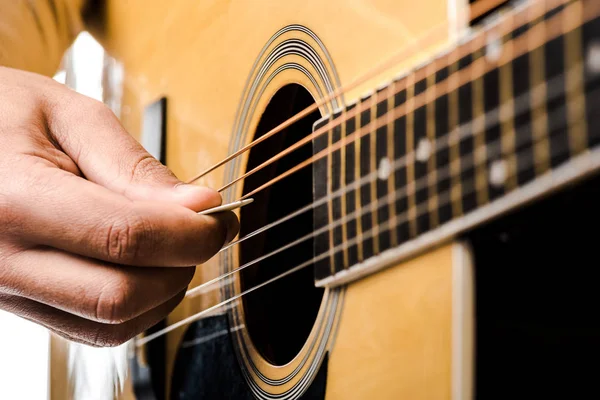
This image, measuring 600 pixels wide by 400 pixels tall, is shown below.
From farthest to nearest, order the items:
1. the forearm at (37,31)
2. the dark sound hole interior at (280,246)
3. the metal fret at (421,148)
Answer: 1. the forearm at (37,31)
2. the dark sound hole interior at (280,246)
3. the metal fret at (421,148)

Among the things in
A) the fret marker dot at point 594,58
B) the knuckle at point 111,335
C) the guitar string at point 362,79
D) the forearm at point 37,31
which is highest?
the forearm at point 37,31

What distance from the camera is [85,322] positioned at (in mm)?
626

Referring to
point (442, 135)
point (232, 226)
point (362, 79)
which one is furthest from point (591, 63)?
point (232, 226)

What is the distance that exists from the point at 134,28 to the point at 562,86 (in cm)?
71

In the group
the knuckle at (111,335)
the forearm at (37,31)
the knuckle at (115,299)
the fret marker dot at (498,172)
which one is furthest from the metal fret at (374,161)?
the forearm at (37,31)

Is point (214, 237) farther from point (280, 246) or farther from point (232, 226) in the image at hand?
point (280, 246)

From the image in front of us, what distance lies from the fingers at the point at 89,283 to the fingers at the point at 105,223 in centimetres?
2

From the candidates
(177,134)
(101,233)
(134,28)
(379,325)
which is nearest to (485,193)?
(379,325)

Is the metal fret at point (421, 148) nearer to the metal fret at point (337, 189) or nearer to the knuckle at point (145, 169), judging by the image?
the metal fret at point (337, 189)

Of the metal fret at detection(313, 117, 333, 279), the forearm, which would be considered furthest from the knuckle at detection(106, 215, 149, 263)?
the forearm

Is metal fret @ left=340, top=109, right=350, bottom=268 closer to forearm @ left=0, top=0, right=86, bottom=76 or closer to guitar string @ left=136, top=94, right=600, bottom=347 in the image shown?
guitar string @ left=136, top=94, right=600, bottom=347

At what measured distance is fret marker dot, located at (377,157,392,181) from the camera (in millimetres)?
436

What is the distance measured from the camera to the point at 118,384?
887 millimetres

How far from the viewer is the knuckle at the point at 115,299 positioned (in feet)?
1.66
